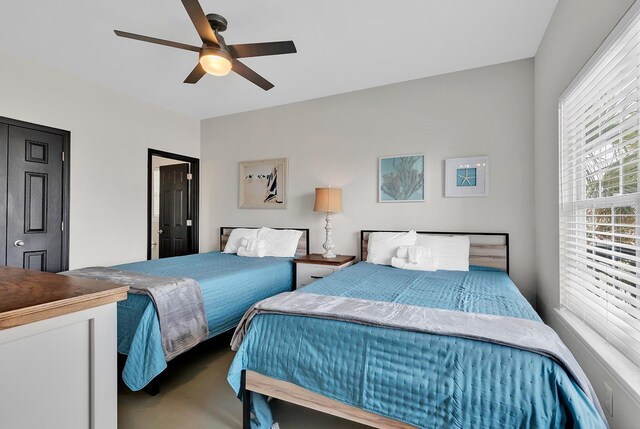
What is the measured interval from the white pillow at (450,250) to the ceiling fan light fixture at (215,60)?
2.33m

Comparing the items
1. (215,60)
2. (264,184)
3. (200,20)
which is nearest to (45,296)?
(200,20)

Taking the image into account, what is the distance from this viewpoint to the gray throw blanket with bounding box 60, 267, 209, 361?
2.09 metres

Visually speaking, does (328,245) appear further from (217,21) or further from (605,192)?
(605,192)

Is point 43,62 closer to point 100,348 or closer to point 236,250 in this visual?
point 236,250

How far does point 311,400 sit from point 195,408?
0.93m

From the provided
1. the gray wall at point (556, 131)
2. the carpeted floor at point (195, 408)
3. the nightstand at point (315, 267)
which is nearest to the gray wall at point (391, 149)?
the gray wall at point (556, 131)

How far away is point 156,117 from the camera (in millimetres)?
4168

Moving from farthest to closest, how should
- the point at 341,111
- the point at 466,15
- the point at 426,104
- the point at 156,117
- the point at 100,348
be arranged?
the point at 156,117 < the point at 341,111 < the point at 426,104 < the point at 466,15 < the point at 100,348

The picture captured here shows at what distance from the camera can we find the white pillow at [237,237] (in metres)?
4.09

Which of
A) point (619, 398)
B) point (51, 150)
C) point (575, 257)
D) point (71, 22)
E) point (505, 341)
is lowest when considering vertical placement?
point (619, 398)

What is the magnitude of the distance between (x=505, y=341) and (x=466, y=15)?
7.53ft

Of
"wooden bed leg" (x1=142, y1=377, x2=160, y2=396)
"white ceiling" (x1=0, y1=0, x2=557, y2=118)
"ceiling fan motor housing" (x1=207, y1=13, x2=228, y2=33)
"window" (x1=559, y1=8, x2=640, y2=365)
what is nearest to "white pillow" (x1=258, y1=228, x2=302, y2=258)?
"white ceiling" (x1=0, y1=0, x2=557, y2=118)

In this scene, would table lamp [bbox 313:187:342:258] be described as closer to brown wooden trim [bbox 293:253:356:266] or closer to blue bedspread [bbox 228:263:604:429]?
brown wooden trim [bbox 293:253:356:266]

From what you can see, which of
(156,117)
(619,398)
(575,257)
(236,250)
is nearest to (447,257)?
(575,257)
